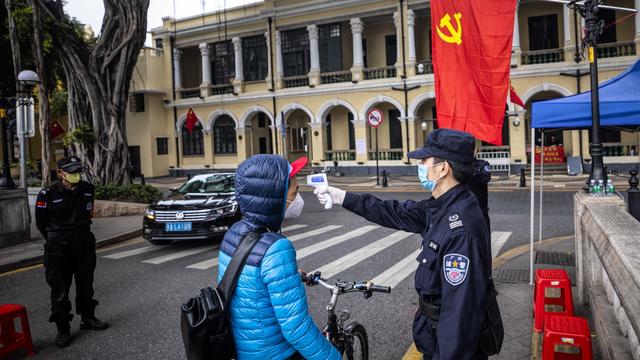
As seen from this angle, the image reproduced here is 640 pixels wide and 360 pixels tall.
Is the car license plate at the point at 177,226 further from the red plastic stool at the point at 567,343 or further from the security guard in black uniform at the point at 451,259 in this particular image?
the security guard in black uniform at the point at 451,259

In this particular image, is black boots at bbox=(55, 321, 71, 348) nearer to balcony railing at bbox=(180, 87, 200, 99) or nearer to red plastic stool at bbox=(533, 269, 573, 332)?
red plastic stool at bbox=(533, 269, 573, 332)

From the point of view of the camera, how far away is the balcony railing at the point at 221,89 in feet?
109

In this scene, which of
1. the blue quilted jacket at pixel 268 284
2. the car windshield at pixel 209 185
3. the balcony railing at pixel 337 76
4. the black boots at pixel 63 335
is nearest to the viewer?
the blue quilted jacket at pixel 268 284


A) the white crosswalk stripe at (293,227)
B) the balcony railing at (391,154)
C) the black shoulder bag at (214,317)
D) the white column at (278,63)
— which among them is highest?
the white column at (278,63)

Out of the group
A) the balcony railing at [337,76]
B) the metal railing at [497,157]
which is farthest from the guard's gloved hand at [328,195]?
the balcony railing at [337,76]

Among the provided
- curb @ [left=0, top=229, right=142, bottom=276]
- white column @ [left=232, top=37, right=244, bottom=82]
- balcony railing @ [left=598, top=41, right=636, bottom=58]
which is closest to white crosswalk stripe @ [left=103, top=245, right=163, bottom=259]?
curb @ [left=0, top=229, right=142, bottom=276]

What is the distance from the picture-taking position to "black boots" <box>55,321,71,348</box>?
497 centimetres

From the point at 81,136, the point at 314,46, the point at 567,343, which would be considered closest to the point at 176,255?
the point at 567,343

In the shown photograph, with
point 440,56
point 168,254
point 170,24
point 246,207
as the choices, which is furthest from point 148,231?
point 170,24

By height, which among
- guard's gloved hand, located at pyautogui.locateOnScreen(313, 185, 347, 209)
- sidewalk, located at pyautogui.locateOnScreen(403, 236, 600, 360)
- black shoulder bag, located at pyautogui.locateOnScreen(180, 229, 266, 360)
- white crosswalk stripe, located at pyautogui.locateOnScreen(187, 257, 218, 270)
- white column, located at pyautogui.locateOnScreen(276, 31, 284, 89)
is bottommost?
sidewalk, located at pyautogui.locateOnScreen(403, 236, 600, 360)

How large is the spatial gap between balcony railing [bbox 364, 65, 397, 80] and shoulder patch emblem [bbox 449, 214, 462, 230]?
26591mm

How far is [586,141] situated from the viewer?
24.2 metres

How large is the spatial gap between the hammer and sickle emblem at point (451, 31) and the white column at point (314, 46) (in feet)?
83.2

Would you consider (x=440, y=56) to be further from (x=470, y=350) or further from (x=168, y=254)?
(x=168, y=254)
